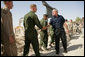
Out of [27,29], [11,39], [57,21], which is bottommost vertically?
[11,39]

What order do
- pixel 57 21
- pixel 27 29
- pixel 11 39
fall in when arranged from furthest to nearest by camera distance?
A: pixel 57 21, pixel 27 29, pixel 11 39

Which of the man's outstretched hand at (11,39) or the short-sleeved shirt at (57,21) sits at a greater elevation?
the short-sleeved shirt at (57,21)

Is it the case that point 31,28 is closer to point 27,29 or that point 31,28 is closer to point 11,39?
point 27,29

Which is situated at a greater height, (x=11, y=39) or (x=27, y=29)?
(x=27, y=29)

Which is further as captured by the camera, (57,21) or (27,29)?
(57,21)

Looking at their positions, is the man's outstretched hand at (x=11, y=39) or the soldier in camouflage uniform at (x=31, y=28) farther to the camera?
the soldier in camouflage uniform at (x=31, y=28)

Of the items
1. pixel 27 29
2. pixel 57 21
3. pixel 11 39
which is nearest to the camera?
pixel 11 39

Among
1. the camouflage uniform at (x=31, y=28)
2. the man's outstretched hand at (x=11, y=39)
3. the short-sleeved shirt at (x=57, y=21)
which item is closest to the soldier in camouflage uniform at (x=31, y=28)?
the camouflage uniform at (x=31, y=28)

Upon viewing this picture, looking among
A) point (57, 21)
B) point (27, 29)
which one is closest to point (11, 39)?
point (27, 29)

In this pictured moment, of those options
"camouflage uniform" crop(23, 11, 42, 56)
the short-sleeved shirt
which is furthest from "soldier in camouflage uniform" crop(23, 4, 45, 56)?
the short-sleeved shirt

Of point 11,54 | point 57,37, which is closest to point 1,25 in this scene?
point 11,54

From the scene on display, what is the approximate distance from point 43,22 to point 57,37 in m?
1.59

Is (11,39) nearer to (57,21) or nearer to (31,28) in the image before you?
(31,28)

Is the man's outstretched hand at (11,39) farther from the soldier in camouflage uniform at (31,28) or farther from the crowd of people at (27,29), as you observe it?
the soldier in camouflage uniform at (31,28)
